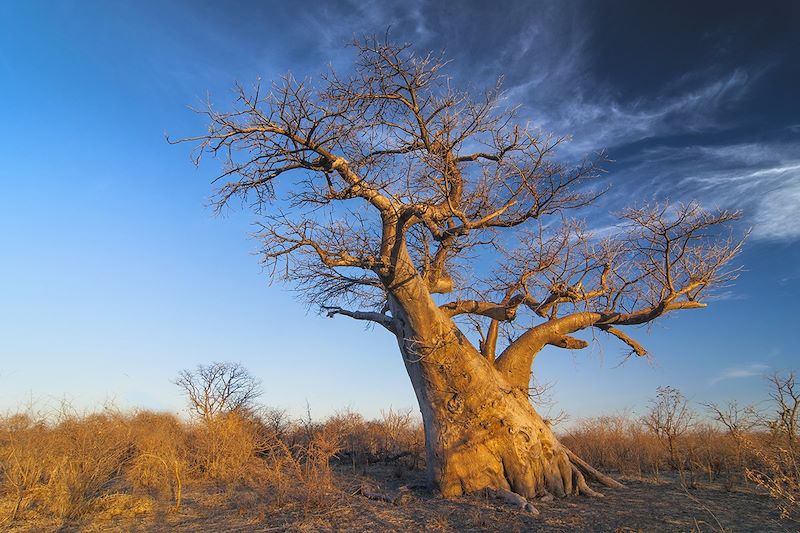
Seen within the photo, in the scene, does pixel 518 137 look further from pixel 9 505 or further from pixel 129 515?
pixel 9 505

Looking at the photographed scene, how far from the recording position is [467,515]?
592cm

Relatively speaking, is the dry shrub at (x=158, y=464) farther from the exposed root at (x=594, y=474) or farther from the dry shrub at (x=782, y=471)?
the dry shrub at (x=782, y=471)

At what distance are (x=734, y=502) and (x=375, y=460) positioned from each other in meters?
7.29

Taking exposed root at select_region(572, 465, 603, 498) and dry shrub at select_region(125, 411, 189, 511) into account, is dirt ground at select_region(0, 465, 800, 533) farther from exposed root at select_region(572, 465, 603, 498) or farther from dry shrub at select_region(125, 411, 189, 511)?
dry shrub at select_region(125, 411, 189, 511)

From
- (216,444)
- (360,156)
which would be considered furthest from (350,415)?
(360,156)

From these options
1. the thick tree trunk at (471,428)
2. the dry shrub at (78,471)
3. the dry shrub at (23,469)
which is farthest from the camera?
the thick tree trunk at (471,428)

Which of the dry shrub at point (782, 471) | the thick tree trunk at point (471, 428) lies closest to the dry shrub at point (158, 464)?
the thick tree trunk at point (471, 428)

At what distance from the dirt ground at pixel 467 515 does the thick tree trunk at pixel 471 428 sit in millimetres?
402

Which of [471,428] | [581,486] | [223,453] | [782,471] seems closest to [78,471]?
[223,453]

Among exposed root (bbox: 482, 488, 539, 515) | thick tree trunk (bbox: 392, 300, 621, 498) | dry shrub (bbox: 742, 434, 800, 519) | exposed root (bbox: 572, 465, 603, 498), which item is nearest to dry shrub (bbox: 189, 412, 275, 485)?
thick tree trunk (bbox: 392, 300, 621, 498)

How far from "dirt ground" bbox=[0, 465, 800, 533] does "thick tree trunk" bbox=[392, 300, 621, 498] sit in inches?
15.8

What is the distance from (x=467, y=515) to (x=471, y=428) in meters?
1.56

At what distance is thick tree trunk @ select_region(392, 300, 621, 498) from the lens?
23.7ft

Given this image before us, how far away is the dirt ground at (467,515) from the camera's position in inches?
212
